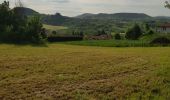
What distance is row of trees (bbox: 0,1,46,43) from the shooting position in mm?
45656

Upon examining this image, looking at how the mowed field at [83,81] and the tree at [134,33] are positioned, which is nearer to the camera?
the mowed field at [83,81]

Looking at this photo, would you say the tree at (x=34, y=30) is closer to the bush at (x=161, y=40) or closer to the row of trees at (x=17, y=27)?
the row of trees at (x=17, y=27)

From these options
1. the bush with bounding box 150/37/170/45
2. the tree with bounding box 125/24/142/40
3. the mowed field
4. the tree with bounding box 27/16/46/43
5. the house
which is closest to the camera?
the mowed field

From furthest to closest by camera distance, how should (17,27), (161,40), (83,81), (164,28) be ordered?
(164,28) < (161,40) < (17,27) < (83,81)

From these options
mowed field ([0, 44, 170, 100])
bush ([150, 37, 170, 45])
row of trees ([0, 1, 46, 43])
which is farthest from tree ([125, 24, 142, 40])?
mowed field ([0, 44, 170, 100])

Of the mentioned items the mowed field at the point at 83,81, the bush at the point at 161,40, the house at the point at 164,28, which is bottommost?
the bush at the point at 161,40

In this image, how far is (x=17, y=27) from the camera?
160ft

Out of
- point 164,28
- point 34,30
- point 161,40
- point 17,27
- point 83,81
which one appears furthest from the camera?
point 164,28

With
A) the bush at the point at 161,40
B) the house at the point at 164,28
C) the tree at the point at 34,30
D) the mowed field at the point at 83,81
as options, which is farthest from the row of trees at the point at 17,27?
the house at the point at 164,28

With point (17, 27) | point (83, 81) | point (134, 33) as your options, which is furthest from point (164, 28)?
point (83, 81)

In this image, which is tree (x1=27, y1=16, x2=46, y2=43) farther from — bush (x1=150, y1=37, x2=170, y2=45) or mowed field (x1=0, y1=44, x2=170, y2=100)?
mowed field (x1=0, y1=44, x2=170, y2=100)

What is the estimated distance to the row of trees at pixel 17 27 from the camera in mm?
45656

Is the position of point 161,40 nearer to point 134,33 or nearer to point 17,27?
point 17,27

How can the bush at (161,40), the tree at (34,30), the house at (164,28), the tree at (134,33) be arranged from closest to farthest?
the tree at (34,30), the bush at (161,40), the tree at (134,33), the house at (164,28)
